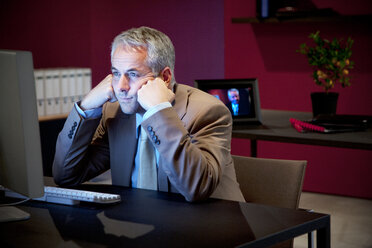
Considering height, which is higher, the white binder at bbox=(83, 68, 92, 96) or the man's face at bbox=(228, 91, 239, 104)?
the man's face at bbox=(228, 91, 239, 104)

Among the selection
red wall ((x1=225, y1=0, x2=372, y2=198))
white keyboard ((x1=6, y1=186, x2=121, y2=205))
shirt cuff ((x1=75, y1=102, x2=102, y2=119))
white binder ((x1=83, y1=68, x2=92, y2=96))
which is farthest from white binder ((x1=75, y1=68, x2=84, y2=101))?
white keyboard ((x1=6, y1=186, x2=121, y2=205))

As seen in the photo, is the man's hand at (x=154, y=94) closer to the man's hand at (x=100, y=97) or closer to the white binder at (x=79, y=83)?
the man's hand at (x=100, y=97)

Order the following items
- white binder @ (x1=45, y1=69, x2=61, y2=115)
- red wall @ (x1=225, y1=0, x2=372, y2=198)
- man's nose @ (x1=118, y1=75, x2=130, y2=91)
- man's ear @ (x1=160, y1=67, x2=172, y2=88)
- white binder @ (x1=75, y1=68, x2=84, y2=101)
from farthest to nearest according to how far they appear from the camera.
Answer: white binder @ (x1=75, y1=68, x2=84, y2=101) < white binder @ (x1=45, y1=69, x2=61, y2=115) < red wall @ (x1=225, y1=0, x2=372, y2=198) < man's ear @ (x1=160, y1=67, x2=172, y2=88) < man's nose @ (x1=118, y1=75, x2=130, y2=91)

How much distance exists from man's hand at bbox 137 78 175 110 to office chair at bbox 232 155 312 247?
560mm

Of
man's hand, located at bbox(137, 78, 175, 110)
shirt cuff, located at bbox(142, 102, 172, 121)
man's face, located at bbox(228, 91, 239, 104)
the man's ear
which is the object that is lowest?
man's face, located at bbox(228, 91, 239, 104)

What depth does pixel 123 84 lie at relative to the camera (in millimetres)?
2188

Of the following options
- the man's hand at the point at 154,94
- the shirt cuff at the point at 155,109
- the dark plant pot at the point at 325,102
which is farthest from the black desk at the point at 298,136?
the shirt cuff at the point at 155,109

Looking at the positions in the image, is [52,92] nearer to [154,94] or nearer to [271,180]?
[271,180]

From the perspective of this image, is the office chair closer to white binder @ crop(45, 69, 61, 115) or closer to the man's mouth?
the man's mouth

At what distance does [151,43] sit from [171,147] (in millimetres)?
449

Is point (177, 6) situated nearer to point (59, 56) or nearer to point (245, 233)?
point (59, 56)

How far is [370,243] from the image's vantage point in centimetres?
371

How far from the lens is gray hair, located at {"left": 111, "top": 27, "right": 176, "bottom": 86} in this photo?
222cm

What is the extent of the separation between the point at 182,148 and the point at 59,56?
423 centimetres
